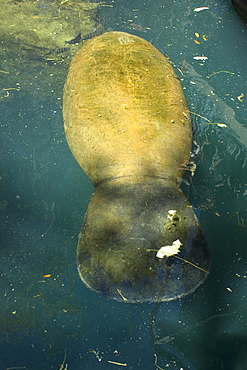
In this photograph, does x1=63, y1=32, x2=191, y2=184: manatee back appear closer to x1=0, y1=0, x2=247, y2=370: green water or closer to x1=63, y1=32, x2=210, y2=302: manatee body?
x1=63, y1=32, x2=210, y2=302: manatee body

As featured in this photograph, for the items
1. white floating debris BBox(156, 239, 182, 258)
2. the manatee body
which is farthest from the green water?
white floating debris BBox(156, 239, 182, 258)

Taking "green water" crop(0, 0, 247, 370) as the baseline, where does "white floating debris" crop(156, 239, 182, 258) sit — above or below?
above

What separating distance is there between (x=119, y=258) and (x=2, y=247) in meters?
0.87

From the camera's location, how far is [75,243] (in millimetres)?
2943

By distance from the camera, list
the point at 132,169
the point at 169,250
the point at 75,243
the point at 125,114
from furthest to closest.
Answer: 1. the point at 125,114
2. the point at 132,169
3. the point at 75,243
4. the point at 169,250

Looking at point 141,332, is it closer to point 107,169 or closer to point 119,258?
point 119,258

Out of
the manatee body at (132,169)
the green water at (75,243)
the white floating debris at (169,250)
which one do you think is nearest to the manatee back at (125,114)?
the manatee body at (132,169)

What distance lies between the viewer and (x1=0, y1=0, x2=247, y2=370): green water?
2.42 m

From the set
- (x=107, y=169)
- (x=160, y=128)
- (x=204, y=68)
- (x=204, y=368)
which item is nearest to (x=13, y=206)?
(x=107, y=169)

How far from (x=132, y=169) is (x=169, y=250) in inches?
27.3

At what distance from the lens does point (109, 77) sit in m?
3.65

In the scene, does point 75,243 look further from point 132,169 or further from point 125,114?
point 125,114

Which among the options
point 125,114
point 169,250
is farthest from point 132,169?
point 169,250

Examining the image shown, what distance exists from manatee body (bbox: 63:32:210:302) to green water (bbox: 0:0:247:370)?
16 centimetres
